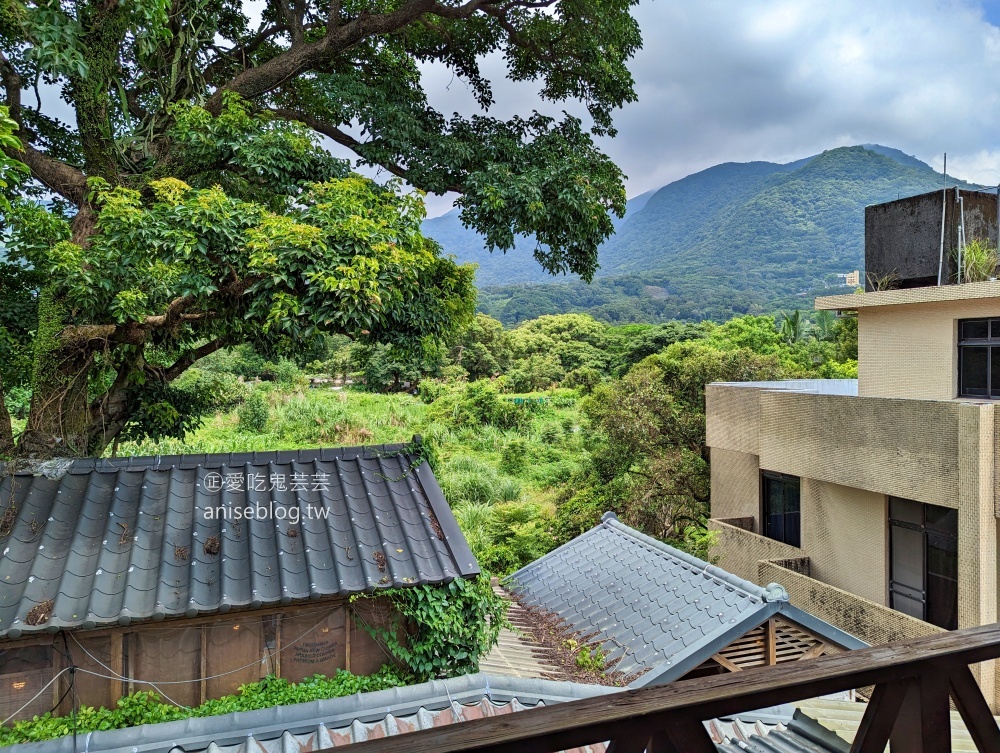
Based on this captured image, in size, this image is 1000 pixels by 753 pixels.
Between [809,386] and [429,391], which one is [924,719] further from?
[429,391]

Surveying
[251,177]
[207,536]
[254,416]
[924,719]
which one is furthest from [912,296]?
[254,416]

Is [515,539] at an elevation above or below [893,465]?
below

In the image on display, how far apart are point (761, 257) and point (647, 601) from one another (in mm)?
73138

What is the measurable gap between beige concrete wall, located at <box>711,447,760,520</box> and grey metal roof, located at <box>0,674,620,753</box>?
28.1ft

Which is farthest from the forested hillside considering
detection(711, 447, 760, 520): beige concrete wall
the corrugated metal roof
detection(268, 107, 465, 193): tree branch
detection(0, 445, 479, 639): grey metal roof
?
the corrugated metal roof

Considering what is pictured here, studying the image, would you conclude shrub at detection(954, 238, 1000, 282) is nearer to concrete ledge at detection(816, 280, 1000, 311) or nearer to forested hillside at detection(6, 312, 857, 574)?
concrete ledge at detection(816, 280, 1000, 311)

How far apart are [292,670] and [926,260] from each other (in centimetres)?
949

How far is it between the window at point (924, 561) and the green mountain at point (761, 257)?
47969mm

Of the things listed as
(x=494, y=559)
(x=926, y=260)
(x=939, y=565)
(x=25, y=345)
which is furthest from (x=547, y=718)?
(x=494, y=559)

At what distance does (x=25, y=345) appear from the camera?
6.72 metres

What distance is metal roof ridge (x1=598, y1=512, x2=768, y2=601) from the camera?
17.8ft

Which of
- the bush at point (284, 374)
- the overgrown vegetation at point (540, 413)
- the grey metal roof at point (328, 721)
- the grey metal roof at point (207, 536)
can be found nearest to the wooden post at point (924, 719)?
the grey metal roof at point (328, 721)

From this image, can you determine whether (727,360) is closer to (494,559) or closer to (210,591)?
(494,559)

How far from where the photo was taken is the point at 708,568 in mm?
6414
